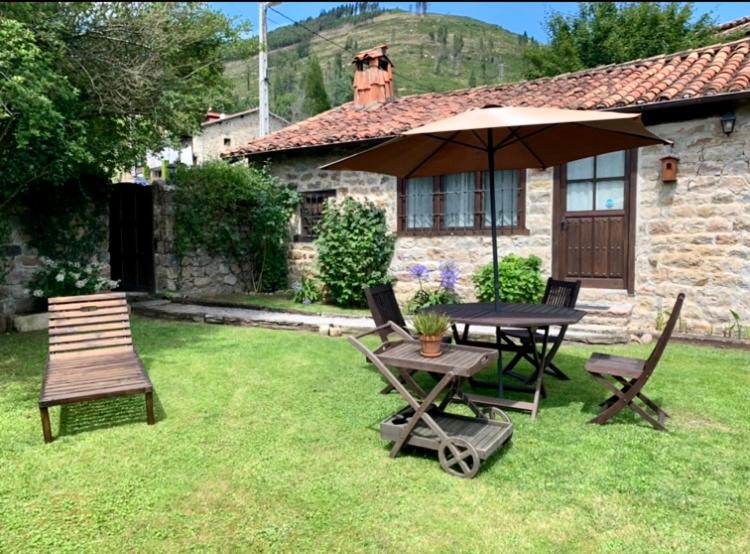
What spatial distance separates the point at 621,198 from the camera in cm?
772

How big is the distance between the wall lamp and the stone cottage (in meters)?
0.02

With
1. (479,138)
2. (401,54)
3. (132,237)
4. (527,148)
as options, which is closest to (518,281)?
(527,148)

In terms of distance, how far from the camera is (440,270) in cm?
905

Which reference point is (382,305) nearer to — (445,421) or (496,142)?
(445,421)

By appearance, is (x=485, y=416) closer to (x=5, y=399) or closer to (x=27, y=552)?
(x=27, y=552)

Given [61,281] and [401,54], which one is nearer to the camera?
[61,281]

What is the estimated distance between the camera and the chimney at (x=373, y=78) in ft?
39.2

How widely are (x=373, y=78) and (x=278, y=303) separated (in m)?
5.78

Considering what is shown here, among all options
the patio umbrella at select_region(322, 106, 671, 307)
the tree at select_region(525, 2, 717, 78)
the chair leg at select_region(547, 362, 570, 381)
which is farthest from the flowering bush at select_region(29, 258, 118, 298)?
the tree at select_region(525, 2, 717, 78)

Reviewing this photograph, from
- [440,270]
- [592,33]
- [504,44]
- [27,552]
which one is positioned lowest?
[27,552]

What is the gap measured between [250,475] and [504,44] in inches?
2409

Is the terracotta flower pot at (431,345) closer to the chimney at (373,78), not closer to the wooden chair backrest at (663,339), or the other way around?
the wooden chair backrest at (663,339)

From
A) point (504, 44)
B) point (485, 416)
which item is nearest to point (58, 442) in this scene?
point (485, 416)

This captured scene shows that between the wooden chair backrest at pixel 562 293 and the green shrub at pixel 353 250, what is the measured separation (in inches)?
163
